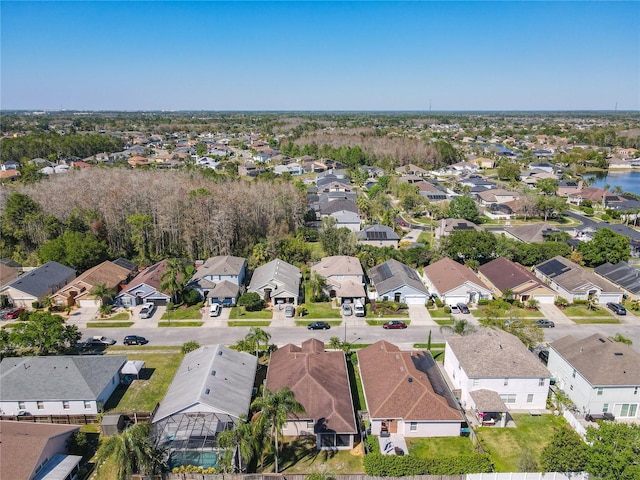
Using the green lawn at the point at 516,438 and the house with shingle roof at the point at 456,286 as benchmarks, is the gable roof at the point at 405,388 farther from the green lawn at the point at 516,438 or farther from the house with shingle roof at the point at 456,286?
the house with shingle roof at the point at 456,286

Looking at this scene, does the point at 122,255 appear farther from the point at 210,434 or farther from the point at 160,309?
the point at 210,434

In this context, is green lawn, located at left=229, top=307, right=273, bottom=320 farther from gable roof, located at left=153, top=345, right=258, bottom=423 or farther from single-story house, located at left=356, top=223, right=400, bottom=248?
single-story house, located at left=356, top=223, right=400, bottom=248

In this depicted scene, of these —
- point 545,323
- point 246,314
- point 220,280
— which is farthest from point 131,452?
point 545,323

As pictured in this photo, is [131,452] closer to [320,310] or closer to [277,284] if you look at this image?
[320,310]

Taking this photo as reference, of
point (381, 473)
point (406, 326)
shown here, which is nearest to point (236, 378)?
point (381, 473)

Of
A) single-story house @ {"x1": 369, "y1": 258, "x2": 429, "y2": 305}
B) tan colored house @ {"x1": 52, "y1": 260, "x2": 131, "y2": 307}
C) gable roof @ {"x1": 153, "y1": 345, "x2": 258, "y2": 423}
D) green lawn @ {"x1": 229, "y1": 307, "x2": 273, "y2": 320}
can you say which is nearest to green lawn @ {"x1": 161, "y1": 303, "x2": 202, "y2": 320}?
green lawn @ {"x1": 229, "y1": 307, "x2": 273, "y2": 320}
